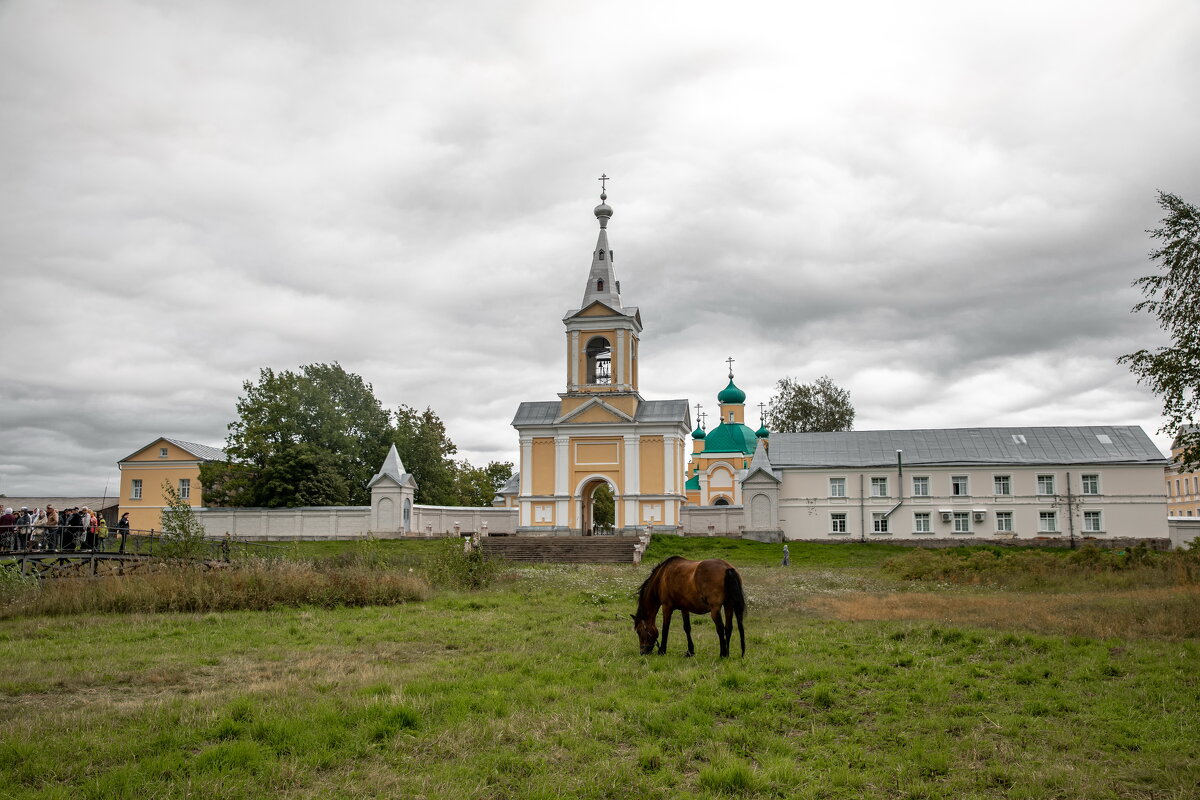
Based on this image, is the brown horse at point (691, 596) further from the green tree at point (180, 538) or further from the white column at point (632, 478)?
the white column at point (632, 478)

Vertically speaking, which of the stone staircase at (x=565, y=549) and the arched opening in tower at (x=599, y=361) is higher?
the arched opening in tower at (x=599, y=361)

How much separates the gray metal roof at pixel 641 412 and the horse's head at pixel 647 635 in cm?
3453

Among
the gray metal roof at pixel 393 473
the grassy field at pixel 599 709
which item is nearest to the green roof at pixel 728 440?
the gray metal roof at pixel 393 473

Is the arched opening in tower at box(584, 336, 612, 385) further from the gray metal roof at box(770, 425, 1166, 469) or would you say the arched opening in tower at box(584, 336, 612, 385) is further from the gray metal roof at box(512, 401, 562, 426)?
the gray metal roof at box(770, 425, 1166, 469)

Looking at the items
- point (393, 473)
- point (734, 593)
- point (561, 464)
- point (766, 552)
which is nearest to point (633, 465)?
point (561, 464)

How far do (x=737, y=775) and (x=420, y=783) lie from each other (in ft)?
8.03

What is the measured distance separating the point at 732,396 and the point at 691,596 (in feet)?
194

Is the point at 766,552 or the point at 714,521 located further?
the point at 714,521

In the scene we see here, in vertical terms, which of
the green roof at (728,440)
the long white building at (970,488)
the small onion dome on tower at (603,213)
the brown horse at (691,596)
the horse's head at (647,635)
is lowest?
the horse's head at (647,635)

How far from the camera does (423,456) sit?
59469 mm

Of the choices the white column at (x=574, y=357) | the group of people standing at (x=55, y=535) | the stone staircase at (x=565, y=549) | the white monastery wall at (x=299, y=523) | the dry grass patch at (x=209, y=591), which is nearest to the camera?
the dry grass patch at (x=209, y=591)

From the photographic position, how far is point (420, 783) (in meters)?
6.99

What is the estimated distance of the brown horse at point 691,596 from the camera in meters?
11.7

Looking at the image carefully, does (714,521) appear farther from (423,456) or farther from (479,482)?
(479,482)
